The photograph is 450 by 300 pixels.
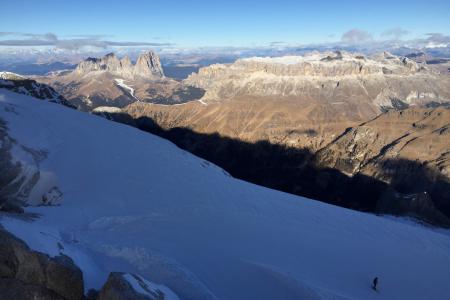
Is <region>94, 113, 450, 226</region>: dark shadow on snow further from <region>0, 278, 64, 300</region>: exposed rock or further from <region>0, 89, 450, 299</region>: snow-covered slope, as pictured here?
<region>0, 278, 64, 300</region>: exposed rock

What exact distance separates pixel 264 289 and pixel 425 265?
15206mm

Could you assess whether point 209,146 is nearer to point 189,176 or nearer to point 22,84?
point 22,84

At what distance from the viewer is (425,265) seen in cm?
2928

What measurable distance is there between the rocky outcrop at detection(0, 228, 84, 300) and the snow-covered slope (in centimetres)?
97

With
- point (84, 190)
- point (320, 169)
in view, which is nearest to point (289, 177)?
point (320, 169)

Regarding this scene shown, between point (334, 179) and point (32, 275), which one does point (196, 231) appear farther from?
point (334, 179)

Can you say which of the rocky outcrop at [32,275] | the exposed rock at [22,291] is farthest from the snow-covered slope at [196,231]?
the exposed rock at [22,291]

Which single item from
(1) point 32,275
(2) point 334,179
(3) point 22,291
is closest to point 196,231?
(1) point 32,275

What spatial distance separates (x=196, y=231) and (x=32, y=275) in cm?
1310

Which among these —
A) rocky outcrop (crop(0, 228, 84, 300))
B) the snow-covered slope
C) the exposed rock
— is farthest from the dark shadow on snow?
the exposed rock

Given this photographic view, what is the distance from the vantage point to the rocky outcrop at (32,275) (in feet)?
43.9

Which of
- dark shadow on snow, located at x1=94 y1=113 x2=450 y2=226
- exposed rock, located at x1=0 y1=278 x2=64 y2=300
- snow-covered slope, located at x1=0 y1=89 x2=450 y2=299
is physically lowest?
dark shadow on snow, located at x1=94 y1=113 x2=450 y2=226

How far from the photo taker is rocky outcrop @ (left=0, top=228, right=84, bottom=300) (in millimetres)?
13383

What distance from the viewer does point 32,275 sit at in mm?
13711
